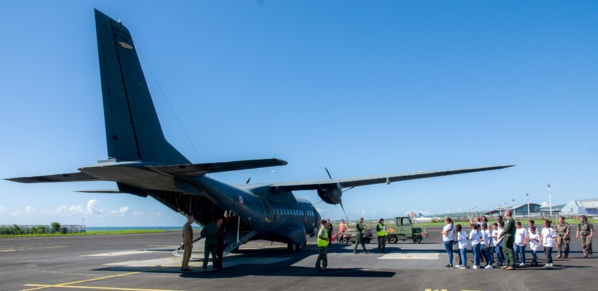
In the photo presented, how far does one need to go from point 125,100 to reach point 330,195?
12701 mm

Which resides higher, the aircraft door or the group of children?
the aircraft door

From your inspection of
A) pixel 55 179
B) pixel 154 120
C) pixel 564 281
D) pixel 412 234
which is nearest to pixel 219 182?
pixel 154 120

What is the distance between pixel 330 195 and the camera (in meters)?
23.4

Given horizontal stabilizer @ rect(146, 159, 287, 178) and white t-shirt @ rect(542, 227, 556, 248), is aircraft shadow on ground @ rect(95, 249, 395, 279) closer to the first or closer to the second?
horizontal stabilizer @ rect(146, 159, 287, 178)

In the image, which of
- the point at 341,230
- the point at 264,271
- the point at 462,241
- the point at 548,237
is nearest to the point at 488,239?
the point at 462,241

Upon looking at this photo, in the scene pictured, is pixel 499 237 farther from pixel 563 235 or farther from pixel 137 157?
pixel 137 157

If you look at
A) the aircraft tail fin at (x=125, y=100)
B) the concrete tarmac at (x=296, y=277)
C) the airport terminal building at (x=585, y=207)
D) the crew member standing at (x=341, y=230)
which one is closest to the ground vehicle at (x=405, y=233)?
the crew member standing at (x=341, y=230)

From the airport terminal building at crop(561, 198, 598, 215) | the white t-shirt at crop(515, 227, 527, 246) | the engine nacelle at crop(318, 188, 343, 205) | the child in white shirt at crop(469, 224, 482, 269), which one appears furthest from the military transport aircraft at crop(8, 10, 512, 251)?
the airport terminal building at crop(561, 198, 598, 215)

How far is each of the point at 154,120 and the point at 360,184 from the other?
41.7 ft

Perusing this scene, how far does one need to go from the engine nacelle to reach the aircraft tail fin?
10.6 meters

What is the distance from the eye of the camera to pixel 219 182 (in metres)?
18.0

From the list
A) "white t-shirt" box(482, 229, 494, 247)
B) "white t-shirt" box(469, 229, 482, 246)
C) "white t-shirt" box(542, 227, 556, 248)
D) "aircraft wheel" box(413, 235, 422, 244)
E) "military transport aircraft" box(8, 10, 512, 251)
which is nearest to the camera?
"military transport aircraft" box(8, 10, 512, 251)

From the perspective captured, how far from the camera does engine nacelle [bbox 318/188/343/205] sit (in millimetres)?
23297

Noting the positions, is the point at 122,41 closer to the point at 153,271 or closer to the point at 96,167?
the point at 96,167
